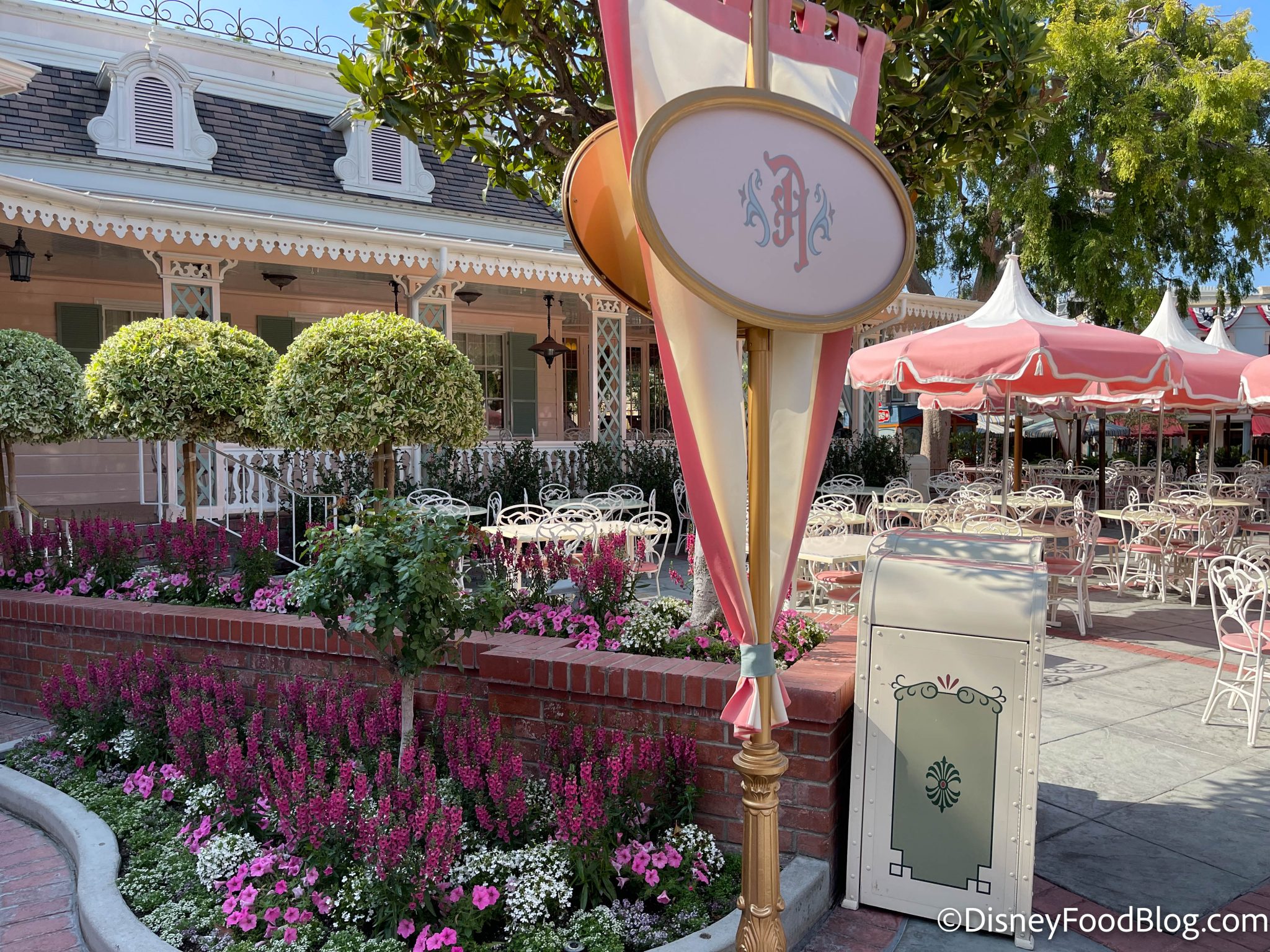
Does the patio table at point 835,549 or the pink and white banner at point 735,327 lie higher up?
the pink and white banner at point 735,327

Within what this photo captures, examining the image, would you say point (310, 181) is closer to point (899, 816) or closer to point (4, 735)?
point (4, 735)

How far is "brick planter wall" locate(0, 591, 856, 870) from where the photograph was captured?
311cm

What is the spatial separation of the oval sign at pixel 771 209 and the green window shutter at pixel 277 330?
1205 cm

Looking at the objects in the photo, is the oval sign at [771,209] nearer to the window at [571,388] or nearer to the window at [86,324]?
the window at [86,324]

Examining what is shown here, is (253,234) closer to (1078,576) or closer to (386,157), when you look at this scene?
(386,157)

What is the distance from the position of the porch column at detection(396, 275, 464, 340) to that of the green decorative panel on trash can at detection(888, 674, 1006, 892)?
8.86m

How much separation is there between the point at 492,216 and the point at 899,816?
13862 mm

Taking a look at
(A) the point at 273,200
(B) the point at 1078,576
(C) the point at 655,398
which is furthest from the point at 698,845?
(C) the point at 655,398

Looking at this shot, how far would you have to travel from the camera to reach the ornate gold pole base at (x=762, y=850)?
2373 millimetres

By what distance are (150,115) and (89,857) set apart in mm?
11984

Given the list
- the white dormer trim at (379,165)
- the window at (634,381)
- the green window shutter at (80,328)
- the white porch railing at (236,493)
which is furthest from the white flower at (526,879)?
the window at (634,381)

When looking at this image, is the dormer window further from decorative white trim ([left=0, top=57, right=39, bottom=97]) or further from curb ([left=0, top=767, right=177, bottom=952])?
curb ([left=0, top=767, right=177, bottom=952])

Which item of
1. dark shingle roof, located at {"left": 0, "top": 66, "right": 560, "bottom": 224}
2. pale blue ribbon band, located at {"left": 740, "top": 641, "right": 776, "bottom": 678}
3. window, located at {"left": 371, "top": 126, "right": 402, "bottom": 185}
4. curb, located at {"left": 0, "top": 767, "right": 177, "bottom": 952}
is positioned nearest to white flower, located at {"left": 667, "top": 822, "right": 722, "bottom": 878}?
pale blue ribbon band, located at {"left": 740, "top": 641, "right": 776, "bottom": 678}

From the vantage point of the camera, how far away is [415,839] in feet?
9.18
